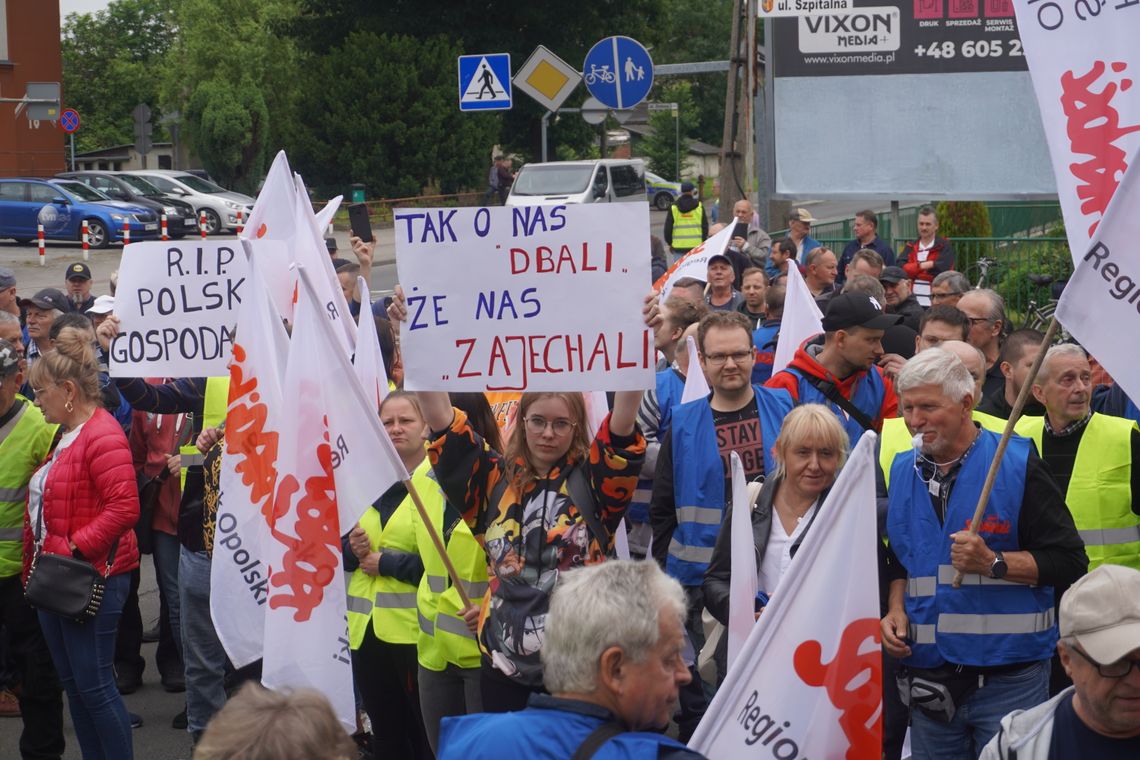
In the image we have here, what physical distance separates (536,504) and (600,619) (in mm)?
1656

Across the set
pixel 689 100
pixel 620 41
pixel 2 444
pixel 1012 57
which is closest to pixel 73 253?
pixel 620 41

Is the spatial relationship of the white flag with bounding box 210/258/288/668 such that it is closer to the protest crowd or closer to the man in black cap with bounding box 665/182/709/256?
the protest crowd

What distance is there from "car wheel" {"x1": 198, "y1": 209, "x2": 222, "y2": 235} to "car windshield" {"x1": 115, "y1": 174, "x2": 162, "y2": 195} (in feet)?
3.71

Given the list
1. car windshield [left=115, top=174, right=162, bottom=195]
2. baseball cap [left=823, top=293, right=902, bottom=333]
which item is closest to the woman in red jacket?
baseball cap [left=823, top=293, right=902, bottom=333]

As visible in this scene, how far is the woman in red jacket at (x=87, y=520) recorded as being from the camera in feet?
19.7

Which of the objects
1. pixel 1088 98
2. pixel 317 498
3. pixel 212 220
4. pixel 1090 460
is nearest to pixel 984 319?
pixel 1090 460

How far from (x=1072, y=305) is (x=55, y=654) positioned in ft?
13.9

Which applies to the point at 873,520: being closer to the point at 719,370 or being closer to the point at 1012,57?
the point at 719,370

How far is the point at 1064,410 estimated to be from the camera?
5293mm

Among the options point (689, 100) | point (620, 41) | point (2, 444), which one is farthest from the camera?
point (689, 100)

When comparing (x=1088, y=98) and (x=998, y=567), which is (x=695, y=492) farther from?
(x=1088, y=98)

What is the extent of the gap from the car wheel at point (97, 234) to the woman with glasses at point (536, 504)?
91.9 feet

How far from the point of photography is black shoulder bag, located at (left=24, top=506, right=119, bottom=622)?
5887 mm

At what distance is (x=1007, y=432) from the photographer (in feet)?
14.0
